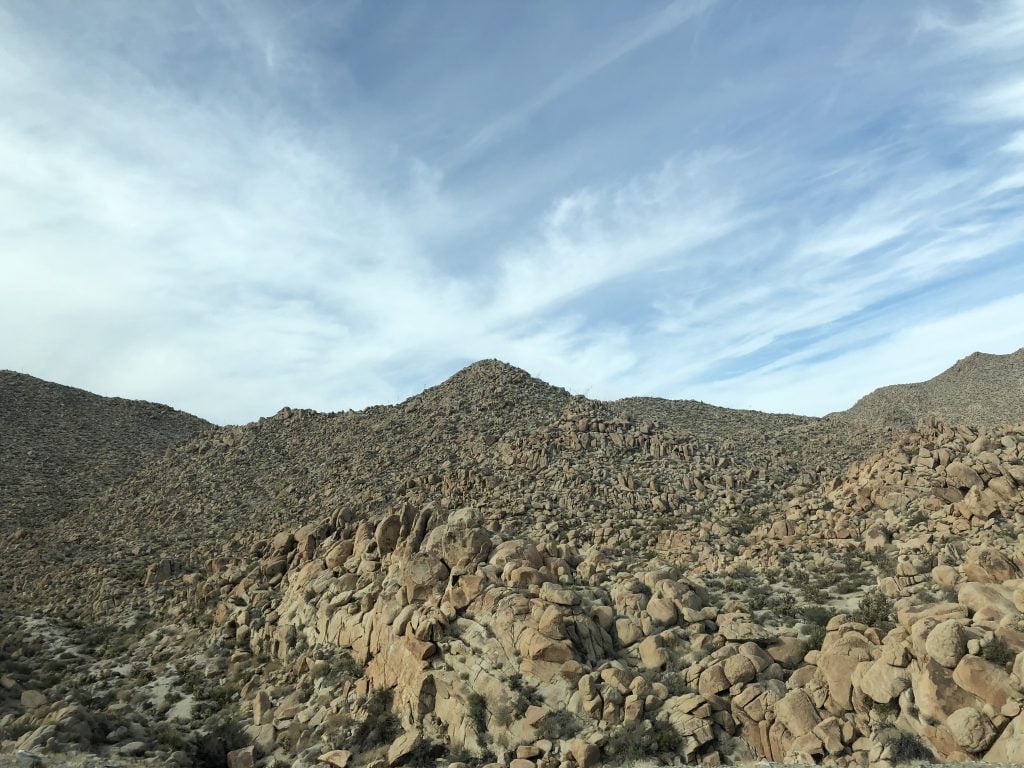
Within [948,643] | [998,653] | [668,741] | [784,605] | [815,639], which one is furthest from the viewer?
[784,605]

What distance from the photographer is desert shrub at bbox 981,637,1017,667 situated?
466 inches

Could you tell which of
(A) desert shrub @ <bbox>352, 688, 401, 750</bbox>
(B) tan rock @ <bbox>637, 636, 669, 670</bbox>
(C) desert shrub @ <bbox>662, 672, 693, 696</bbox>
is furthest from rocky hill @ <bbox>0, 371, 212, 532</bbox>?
(C) desert shrub @ <bbox>662, 672, 693, 696</bbox>

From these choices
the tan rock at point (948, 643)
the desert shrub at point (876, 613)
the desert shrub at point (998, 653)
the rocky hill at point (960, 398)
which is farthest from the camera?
the rocky hill at point (960, 398)

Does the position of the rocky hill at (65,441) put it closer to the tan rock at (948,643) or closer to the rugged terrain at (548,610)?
the rugged terrain at (548,610)

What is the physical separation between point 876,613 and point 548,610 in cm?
876

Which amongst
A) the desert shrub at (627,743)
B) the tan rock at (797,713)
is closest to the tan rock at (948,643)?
→ the tan rock at (797,713)

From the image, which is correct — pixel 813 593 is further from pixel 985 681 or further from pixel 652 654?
pixel 985 681

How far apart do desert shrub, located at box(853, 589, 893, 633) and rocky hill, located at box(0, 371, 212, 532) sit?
47052 mm

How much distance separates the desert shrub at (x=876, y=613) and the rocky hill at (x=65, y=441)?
47052mm

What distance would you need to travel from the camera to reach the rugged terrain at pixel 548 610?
525 inches

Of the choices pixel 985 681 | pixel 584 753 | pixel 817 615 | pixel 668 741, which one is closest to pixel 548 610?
pixel 584 753

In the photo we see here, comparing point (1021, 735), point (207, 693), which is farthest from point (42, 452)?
point (1021, 735)

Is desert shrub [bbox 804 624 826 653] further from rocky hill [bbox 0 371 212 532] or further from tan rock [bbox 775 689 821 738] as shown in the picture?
rocky hill [bbox 0 371 212 532]

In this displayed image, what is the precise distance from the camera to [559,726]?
1431 cm
